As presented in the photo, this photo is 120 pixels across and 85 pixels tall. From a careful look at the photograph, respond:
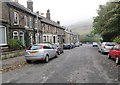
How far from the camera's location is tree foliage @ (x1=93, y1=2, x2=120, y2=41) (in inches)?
871

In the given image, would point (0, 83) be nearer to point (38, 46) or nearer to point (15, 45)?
point (38, 46)

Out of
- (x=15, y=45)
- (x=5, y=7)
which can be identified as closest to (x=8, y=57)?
(x=15, y=45)

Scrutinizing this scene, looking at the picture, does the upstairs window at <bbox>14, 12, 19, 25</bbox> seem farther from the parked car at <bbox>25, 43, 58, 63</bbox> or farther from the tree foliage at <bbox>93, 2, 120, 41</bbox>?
the tree foliage at <bbox>93, 2, 120, 41</bbox>

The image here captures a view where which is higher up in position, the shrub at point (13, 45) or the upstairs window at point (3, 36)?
the upstairs window at point (3, 36)

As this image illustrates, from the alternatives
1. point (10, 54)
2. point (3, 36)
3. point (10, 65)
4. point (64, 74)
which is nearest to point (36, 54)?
point (10, 65)

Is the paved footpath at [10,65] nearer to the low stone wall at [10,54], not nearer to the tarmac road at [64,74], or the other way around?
the tarmac road at [64,74]

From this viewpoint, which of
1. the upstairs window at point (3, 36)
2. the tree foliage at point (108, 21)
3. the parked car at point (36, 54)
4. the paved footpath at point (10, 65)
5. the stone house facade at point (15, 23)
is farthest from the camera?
the stone house facade at point (15, 23)

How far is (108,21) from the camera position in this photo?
89.8ft

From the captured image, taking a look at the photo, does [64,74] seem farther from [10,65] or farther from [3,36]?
[3,36]

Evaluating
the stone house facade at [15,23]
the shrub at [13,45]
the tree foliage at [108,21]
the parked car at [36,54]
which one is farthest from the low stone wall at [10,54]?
the tree foliage at [108,21]

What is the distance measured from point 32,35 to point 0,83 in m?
26.1

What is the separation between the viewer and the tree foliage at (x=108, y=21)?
2212 centimetres

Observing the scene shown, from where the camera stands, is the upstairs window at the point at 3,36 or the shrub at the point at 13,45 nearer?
the upstairs window at the point at 3,36

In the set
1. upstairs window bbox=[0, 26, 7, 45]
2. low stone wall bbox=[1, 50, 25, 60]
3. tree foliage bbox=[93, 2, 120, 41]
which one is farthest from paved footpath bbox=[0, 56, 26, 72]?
tree foliage bbox=[93, 2, 120, 41]
